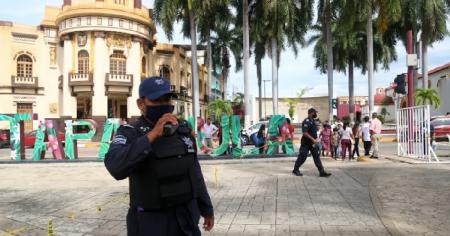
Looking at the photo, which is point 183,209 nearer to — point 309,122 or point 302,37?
point 309,122

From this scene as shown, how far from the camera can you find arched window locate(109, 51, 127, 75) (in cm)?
2866

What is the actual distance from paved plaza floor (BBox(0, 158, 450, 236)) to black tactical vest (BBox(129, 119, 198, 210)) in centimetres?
264

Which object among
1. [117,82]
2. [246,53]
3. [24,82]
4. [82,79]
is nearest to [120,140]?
[246,53]

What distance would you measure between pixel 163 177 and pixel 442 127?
72.4 feet

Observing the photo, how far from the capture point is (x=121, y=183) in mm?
8805

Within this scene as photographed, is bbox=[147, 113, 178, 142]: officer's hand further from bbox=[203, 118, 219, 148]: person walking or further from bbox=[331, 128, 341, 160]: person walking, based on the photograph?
bbox=[203, 118, 219, 148]: person walking

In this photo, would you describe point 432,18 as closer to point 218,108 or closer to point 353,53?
point 353,53

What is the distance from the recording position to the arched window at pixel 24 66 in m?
29.3

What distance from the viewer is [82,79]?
27656 mm

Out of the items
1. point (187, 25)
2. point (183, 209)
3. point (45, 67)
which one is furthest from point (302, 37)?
point (183, 209)

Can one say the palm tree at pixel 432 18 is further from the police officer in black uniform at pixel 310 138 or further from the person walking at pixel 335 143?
the police officer in black uniform at pixel 310 138

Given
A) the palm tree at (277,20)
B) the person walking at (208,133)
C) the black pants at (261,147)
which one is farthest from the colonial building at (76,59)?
the black pants at (261,147)

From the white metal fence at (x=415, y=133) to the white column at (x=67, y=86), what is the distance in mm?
24146

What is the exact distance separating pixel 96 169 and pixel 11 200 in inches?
192
